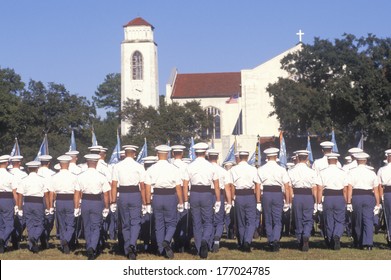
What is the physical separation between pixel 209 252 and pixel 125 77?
80631 millimetres

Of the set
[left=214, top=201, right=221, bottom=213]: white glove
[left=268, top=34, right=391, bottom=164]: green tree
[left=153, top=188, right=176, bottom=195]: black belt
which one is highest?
[left=268, top=34, right=391, bottom=164]: green tree

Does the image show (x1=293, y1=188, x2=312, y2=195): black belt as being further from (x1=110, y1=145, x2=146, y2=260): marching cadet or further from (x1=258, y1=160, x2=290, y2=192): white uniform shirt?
(x1=110, y1=145, x2=146, y2=260): marching cadet

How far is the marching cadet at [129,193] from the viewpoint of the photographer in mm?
15477

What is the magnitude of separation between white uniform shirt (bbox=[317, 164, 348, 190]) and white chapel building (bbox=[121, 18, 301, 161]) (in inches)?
A: 2428

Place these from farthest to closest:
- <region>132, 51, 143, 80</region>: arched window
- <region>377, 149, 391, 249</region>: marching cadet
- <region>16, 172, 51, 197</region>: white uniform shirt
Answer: <region>132, 51, 143, 80</region>: arched window
<region>16, 172, 51, 197</region>: white uniform shirt
<region>377, 149, 391, 249</region>: marching cadet

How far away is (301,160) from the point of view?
56.9ft

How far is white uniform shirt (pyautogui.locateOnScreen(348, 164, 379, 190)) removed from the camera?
16703 millimetres

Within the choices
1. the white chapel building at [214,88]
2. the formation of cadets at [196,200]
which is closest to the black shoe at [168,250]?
the formation of cadets at [196,200]

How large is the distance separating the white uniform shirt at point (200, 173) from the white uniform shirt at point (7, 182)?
3813 millimetres

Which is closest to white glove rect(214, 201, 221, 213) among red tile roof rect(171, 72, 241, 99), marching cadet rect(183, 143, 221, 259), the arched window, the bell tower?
marching cadet rect(183, 143, 221, 259)

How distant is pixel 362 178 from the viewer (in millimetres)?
16703

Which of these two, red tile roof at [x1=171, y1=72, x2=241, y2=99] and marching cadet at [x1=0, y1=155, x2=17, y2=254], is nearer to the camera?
marching cadet at [x1=0, y1=155, x2=17, y2=254]

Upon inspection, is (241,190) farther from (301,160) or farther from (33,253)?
(33,253)
